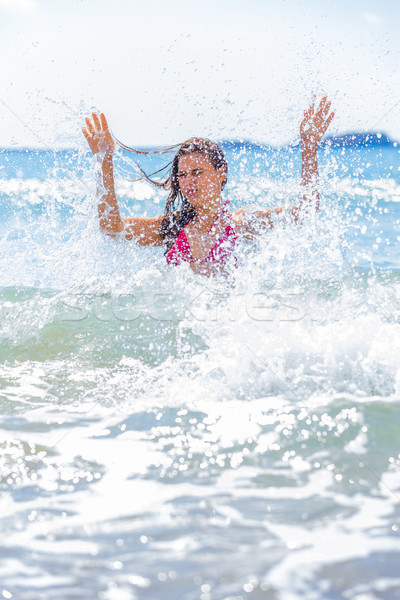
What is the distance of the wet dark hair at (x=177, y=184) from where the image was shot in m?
3.94

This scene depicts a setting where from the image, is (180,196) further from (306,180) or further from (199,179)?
(306,180)

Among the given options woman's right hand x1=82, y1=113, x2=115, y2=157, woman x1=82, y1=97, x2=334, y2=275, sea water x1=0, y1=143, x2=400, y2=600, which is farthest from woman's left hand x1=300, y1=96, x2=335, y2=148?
woman's right hand x1=82, y1=113, x2=115, y2=157

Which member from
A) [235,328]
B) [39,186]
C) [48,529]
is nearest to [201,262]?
[235,328]

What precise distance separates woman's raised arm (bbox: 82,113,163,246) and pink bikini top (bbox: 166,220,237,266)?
0.59 feet

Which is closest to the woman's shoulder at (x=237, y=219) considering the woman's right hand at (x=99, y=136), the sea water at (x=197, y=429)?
the sea water at (x=197, y=429)

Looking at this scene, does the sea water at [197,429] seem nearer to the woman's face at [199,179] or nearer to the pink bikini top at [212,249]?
the pink bikini top at [212,249]

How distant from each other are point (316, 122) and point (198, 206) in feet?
3.35

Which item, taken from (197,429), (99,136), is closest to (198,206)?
(99,136)

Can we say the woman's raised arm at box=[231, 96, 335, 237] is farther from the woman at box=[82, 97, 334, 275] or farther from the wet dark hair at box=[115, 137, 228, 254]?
the wet dark hair at box=[115, 137, 228, 254]

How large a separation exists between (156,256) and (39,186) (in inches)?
532

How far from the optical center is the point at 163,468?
2.30 metres

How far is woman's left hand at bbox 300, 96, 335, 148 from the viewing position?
141 inches

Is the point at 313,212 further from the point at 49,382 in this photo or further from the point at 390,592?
the point at 390,592

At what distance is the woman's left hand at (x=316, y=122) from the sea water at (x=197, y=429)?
19.4 inches
